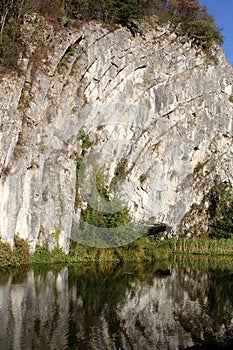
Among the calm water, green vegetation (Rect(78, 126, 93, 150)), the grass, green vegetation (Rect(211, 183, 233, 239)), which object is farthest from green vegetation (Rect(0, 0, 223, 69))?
the grass

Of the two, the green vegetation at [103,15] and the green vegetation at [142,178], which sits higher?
the green vegetation at [103,15]

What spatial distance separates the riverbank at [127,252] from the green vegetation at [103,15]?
10.4 metres

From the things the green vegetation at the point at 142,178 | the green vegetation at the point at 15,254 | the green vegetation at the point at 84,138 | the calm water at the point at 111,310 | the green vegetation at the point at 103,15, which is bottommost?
the calm water at the point at 111,310

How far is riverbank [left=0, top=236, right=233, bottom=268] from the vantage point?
2464 cm

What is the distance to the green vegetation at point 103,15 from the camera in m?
26.6


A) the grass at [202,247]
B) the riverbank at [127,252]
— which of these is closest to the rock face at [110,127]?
the riverbank at [127,252]

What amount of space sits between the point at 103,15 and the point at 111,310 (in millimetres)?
24216

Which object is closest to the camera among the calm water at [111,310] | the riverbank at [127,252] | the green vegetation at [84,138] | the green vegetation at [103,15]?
the calm water at [111,310]

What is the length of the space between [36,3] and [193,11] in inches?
652

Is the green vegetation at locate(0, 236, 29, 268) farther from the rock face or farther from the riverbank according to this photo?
the rock face

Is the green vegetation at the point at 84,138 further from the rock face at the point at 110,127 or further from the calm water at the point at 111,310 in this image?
the calm water at the point at 111,310

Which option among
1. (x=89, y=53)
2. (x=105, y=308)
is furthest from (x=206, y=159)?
(x=105, y=308)

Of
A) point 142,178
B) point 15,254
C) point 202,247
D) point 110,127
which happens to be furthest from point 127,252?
point 110,127

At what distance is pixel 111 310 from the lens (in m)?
16.5
